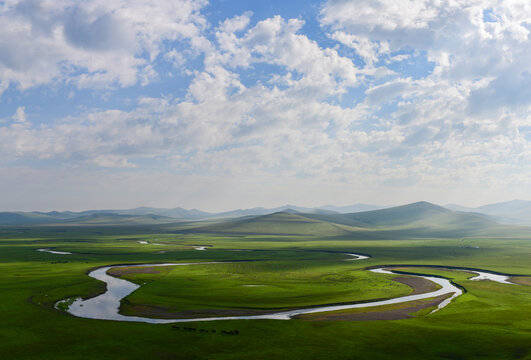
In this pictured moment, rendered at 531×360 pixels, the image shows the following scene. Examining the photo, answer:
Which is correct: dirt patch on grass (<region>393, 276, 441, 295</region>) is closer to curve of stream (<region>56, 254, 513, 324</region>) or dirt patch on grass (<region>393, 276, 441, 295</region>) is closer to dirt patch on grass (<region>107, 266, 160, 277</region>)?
Result: curve of stream (<region>56, 254, 513, 324</region>)

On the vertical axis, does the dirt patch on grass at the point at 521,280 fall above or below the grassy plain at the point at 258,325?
below

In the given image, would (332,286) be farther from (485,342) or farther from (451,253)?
(451,253)

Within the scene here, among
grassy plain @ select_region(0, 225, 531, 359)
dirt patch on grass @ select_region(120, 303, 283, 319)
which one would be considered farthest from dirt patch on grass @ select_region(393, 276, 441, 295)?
dirt patch on grass @ select_region(120, 303, 283, 319)

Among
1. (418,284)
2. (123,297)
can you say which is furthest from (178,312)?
(418,284)

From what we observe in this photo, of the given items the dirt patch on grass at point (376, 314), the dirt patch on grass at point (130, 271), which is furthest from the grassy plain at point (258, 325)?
the dirt patch on grass at point (130, 271)

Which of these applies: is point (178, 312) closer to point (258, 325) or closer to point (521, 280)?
point (258, 325)

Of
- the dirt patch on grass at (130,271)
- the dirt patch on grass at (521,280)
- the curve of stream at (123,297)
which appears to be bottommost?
the dirt patch on grass at (521,280)

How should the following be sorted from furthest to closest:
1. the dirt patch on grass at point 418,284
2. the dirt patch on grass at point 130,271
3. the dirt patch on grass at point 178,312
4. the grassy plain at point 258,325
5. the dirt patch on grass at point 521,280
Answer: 1. the dirt patch on grass at point 130,271
2. the dirt patch on grass at point 521,280
3. the dirt patch on grass at point 418,284
4. the dirt patch on grass at point 178,312
5. the grassy plain at point 258,325

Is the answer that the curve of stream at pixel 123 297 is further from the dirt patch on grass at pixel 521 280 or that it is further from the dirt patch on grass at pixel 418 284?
the dirt patch on grass at pixel 521 280
